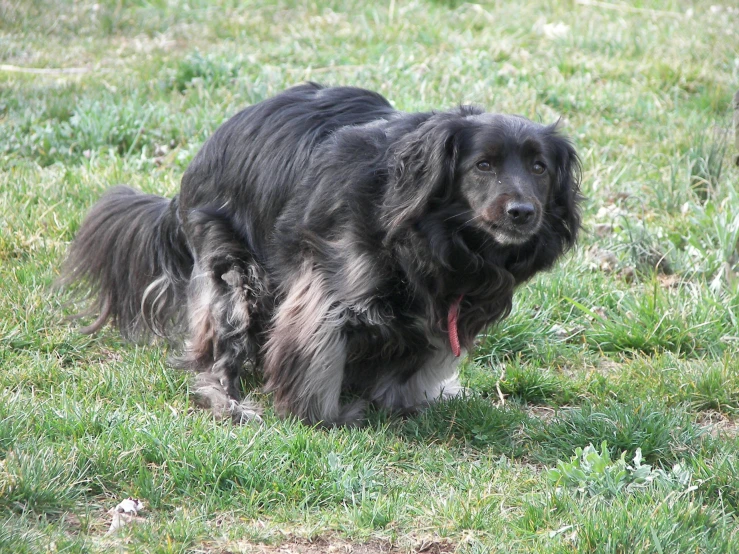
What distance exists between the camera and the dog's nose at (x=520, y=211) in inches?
146

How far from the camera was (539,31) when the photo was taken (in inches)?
373

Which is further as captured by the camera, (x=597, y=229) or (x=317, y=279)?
(x=597, y=229)

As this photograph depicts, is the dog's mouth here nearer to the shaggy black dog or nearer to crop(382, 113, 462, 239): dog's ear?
the shaggy black dog

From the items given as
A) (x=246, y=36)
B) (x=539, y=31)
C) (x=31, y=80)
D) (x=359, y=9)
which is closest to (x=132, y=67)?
(x=31, y=80)

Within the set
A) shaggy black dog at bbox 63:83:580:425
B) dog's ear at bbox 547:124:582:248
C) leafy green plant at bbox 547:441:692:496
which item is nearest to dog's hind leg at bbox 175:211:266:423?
shaggy black dog at bbox 63:83:580:425

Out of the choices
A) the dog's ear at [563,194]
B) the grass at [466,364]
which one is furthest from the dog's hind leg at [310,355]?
the dog's ear at [563,194]

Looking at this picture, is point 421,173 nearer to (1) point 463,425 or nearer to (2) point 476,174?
(2) point 476,174

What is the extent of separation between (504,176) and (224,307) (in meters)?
1.44

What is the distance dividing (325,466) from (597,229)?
3105mm

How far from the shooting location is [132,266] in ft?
15.8

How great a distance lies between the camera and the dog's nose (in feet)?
12.2

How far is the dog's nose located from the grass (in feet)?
3.10

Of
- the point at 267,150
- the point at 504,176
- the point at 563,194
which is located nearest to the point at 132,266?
the point at 267,150

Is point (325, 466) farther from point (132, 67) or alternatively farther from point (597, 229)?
point (132, 67)
